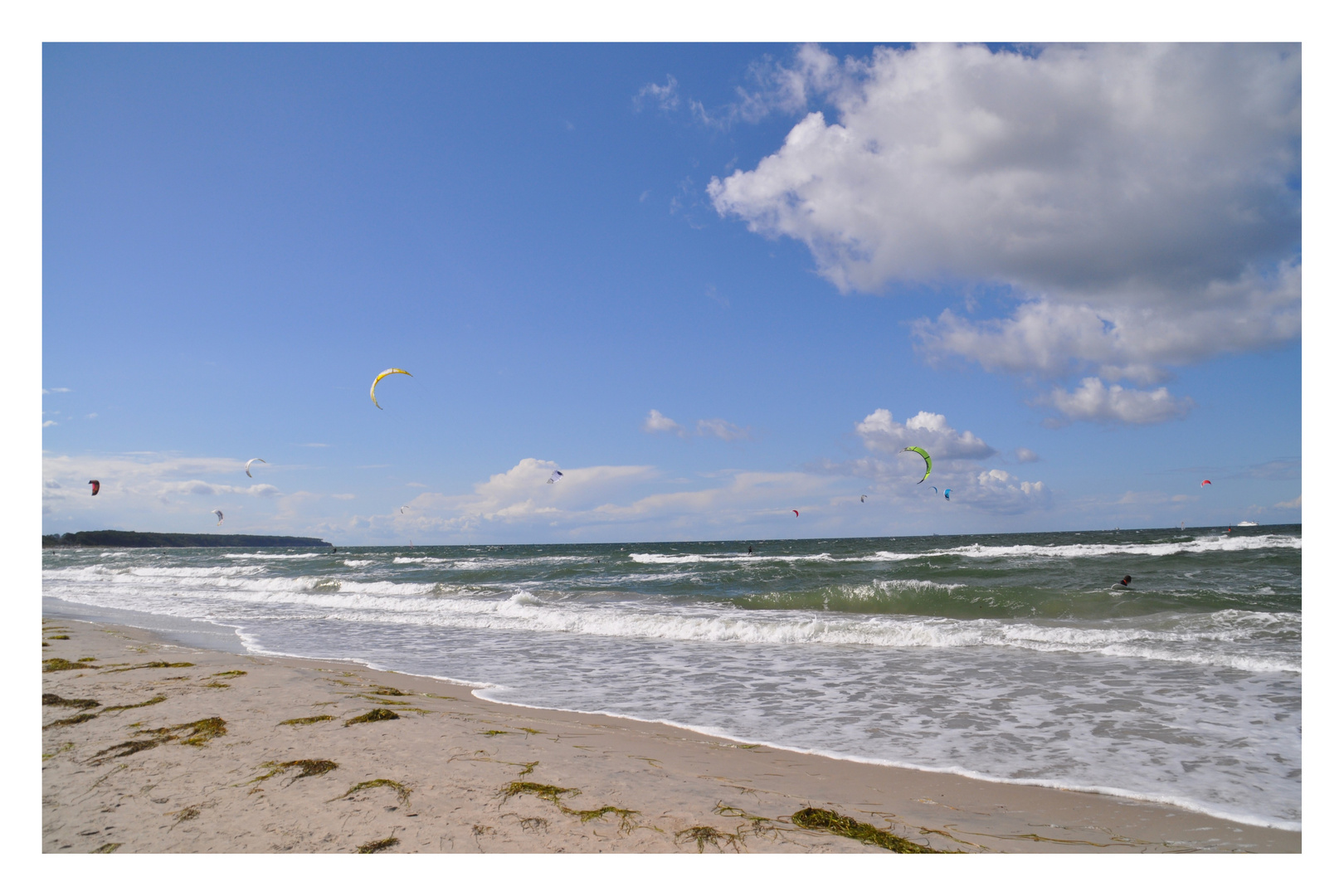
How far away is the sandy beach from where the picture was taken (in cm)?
353

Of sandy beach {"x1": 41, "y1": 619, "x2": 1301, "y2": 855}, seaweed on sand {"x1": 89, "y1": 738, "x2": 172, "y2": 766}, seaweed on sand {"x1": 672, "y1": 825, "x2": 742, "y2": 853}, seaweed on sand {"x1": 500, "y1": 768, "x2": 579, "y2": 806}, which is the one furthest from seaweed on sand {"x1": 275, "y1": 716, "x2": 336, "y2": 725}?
seaweed on sand {"x1": 672, "y1": 825, "x2": 742, "y2": 853}

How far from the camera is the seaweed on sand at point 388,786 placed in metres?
3.94

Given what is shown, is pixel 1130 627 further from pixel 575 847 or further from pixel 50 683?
pixel 50 683

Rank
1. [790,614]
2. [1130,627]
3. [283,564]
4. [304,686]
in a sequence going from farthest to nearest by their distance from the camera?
1. [283,564]
2. [790,614]
3. [1130,627]
4. [304,686]

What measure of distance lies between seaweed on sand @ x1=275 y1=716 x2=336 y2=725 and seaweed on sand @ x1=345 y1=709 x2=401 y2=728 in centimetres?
24

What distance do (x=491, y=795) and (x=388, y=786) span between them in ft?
2.37

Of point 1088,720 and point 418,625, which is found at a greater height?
point 1088,720

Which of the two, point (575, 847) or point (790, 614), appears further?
point (790, 614)

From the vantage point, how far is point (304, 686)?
24.5 feet

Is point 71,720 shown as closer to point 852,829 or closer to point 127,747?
point 127,747

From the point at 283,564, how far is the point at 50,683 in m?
43.6

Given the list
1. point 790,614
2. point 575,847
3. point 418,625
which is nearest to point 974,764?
point 575,847

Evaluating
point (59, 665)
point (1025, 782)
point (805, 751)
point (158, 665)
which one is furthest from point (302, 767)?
point (59, 665)

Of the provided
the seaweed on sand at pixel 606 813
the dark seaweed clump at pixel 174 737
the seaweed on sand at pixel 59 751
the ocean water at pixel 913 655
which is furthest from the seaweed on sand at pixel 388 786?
the ocean water at pixel 913 655
